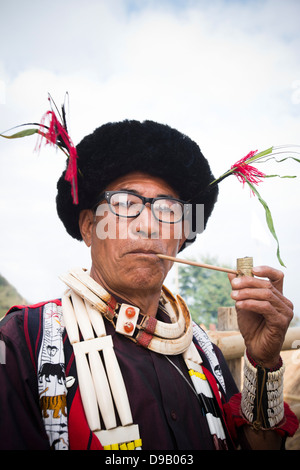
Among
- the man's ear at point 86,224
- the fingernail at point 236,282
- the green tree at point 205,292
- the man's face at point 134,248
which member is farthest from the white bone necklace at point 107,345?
the green tree at point 205,292

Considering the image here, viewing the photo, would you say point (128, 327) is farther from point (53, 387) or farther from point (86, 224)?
point (86, 224)

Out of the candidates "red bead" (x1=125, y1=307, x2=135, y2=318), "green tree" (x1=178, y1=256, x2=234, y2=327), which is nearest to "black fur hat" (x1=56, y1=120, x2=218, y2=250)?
"red bead" (x1=125, y1=307, x2=135, y2=318)

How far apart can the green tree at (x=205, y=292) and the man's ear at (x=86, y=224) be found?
2655 cm

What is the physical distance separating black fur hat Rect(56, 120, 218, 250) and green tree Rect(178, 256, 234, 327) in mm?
26568

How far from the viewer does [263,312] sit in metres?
1.63

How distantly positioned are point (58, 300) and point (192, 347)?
847 mm

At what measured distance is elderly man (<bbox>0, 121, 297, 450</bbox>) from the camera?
1.45m

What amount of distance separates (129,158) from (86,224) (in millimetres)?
507

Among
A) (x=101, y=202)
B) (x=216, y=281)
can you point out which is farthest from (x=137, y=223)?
(x=216, y=281)

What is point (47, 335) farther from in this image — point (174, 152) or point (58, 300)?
point (174, 152)

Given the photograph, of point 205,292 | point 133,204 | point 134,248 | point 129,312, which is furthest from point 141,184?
point 205,292

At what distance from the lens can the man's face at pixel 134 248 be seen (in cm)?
187

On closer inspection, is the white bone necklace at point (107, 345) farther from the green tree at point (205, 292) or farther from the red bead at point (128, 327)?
the green tree at point (205, 292)

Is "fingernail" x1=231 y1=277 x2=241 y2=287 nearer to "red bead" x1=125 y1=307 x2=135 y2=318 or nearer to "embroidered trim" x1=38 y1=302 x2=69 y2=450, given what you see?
"red bead" x1=125 y1=307 x2=135 y2=318
